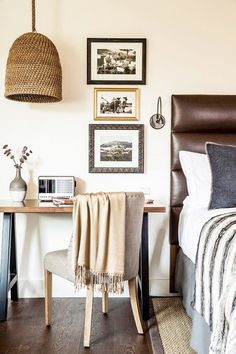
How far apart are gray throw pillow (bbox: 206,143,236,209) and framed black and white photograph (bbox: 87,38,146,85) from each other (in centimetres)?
97

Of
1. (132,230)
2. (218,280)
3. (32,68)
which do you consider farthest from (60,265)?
(32,68)

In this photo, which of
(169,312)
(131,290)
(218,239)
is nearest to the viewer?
(218,239)

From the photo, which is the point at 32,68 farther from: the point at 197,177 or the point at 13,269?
the point at 13,269

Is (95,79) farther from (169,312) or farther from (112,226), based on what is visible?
(169,312)

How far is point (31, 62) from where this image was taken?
2396 mm

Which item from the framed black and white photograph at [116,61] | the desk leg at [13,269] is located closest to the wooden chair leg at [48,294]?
the desk leg at [13,269]

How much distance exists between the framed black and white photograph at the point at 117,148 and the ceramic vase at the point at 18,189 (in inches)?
22.4

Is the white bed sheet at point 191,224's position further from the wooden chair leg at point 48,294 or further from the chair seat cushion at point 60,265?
the wooden chair leg at point 48,294

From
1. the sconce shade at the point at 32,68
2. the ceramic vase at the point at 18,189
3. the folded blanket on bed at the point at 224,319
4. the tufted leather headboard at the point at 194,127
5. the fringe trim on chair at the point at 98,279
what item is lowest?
the fringe trim on chair at the point at 98,279

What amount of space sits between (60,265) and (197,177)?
1167mm

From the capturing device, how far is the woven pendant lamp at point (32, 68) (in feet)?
7.85

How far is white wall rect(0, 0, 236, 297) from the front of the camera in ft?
9.57

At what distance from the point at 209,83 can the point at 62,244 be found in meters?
1.83

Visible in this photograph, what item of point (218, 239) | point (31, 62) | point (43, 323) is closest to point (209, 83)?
point (31, 62)
